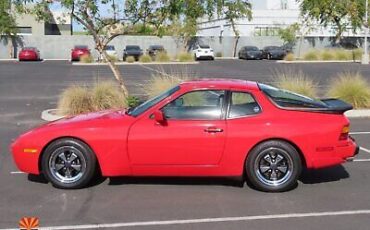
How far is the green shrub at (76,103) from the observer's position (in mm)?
12484

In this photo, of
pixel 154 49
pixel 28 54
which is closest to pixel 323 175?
pixel 28 54

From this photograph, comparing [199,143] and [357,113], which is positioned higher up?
[199,143]

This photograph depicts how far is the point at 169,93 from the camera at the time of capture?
679cm

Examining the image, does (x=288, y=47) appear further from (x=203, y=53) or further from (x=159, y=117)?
(x=159, y=117)

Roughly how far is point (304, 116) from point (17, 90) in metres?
15.7

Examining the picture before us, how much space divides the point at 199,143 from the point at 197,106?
0.50m

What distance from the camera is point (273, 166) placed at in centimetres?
645

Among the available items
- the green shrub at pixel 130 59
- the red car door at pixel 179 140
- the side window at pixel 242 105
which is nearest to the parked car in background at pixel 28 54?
the green shrub at pixel 130 59

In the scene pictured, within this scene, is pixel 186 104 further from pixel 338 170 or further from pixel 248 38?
pixel 248 38

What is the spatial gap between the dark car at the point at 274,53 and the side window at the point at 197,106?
47.5 metres

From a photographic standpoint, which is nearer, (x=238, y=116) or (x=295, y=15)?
(x=238, y=116)

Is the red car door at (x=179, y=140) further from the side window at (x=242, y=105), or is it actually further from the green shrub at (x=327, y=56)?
the green shrub at (x=327, y=56)

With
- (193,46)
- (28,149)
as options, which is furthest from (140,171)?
(193,46)

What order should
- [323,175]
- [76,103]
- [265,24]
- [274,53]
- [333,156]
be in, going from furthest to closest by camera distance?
1. [265,24]
2. [274,53]
3. [76,103]
4. [323,175]
5. [333,156]
